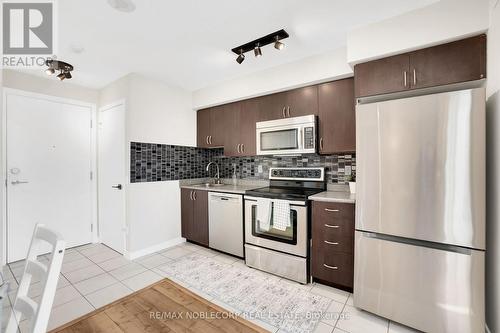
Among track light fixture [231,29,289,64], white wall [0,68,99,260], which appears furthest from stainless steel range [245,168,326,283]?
white wall [0,68,99,260]

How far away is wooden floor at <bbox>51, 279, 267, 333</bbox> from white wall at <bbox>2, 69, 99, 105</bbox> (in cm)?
353

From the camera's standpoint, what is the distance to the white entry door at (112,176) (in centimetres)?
316

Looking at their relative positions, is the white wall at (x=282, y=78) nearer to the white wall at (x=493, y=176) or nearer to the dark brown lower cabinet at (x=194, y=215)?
the white wall at (x=493, y=176)

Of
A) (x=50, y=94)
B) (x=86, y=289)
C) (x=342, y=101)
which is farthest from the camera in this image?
(x=50, y=94)

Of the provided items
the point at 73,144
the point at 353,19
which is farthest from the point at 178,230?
the point at 353,19

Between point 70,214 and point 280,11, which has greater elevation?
point 280,11

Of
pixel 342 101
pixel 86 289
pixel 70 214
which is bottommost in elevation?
pixel 86 289

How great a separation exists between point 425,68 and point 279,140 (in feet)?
5.05

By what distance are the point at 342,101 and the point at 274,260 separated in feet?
6.29

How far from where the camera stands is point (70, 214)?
3.35m

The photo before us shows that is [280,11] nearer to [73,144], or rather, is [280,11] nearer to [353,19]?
[353,19]

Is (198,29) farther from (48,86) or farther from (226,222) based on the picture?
(48,86)

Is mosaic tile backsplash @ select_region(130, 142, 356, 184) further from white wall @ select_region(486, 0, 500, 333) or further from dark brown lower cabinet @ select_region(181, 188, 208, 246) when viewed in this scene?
white wall @ select_region(486, 0, 500, 333)

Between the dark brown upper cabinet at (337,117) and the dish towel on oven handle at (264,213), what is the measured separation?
2.85 feet
